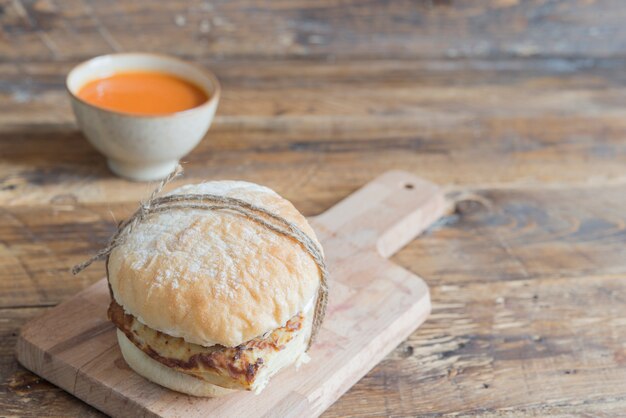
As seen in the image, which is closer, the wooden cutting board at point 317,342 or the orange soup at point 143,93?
the wooden cutting board at point 317,342

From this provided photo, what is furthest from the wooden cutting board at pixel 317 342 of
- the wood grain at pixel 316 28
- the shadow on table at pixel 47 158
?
the wood grain at pixel 316 28

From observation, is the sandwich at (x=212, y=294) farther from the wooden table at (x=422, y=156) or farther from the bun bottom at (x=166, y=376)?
the wooden table at (x=422, y=156)

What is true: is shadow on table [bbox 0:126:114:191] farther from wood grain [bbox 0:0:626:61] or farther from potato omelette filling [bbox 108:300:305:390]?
potato omelette filling [bbox 108:300:305:390]

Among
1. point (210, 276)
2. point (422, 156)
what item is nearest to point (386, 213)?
point (422, 156)

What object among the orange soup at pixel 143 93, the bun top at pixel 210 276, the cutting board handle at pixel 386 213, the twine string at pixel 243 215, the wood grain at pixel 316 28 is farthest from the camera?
the wood grain at pixel 316 28

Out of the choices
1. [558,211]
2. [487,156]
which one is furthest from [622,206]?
[487,156]
